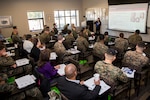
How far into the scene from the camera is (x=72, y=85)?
187 cm

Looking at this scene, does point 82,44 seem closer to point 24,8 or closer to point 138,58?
point 138,58

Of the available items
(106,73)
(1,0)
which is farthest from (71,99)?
(1,0)

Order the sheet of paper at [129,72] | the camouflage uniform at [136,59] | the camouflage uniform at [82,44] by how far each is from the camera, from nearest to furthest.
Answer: the sheet of paper at [129,72], the camouflage uniform at [136,59], the camouflage uniform at [82,44]

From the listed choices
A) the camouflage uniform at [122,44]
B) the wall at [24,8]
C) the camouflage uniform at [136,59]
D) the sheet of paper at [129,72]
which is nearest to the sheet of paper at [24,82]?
the sheet of paper at [129,72]

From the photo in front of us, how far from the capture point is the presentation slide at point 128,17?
727 centimetres

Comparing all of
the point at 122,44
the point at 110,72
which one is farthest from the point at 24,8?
the point at 110,72

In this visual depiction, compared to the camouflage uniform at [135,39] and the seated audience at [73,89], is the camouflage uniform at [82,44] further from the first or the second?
the seated audience at [73,89]

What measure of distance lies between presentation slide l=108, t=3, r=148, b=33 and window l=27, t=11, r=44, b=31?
16.3ft

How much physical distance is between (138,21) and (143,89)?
5102 millimetres

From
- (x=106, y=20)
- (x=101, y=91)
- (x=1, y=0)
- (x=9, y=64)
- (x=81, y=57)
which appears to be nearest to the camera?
(x=101, y=91)

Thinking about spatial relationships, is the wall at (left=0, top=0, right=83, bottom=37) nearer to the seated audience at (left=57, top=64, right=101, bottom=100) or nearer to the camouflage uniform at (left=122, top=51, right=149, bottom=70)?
the camouflage uniform at (left=122, top=51, right=149, bottom=70)

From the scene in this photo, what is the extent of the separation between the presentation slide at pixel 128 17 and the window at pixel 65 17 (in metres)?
3.26

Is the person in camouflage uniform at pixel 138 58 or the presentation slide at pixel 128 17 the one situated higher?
the presentation slide at pixel 128 17

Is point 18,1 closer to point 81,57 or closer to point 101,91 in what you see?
point 81,57
